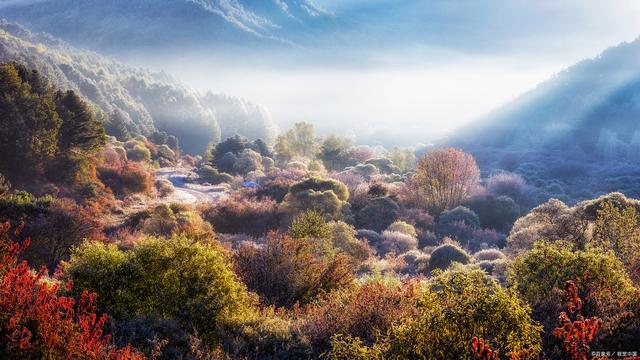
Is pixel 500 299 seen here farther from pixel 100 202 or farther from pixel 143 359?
pixel 100 202

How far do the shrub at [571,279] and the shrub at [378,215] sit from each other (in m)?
23.1

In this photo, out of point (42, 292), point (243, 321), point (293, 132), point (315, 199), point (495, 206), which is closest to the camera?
point (42, 292)

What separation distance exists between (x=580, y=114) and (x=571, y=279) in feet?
506

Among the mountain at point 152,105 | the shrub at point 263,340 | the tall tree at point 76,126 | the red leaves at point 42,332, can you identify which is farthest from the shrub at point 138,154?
the red leaves at point 42,332

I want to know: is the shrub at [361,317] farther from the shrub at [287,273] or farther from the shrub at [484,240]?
the shrub at [484,240]

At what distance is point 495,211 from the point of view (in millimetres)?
39062

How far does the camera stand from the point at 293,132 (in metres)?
91.4

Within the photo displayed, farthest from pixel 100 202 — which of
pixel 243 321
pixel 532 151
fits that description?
pixel 532 151

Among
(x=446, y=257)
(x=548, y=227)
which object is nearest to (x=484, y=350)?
(x=548, y=227)

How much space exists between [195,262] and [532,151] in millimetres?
124026

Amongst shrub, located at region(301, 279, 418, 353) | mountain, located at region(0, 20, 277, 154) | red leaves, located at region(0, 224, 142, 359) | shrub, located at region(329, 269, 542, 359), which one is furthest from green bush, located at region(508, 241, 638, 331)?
mountain, located at region(0, 20, 277, 154)

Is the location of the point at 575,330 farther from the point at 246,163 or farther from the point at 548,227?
the point at 246,163

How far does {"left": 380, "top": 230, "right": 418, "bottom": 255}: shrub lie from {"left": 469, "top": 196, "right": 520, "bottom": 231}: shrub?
1423 cm

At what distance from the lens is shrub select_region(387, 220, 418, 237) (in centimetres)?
2944
